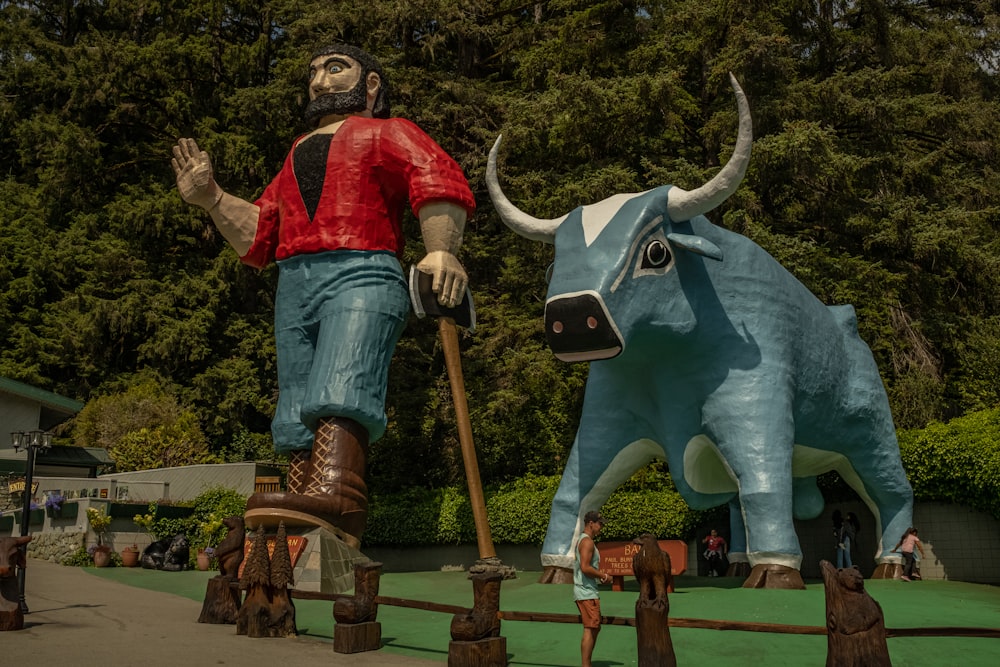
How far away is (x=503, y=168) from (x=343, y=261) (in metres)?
8.34

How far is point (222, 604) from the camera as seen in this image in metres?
6.78

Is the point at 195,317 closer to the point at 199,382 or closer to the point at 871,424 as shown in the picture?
the point at 199,382

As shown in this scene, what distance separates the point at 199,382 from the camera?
18.7 metres

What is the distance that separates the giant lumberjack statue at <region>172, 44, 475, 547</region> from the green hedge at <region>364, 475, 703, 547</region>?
172 inches

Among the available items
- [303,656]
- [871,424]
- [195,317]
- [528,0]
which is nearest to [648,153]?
[528,0]

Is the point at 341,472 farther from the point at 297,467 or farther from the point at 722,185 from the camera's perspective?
the point at 722,185

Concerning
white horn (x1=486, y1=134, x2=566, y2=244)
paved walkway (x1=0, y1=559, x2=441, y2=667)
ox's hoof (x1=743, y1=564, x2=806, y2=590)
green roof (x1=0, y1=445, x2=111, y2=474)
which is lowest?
paved walkway (x1=0, y1=559, x2=441, y2=667)

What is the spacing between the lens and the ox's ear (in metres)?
7.66

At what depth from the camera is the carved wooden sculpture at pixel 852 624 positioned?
3.90 m

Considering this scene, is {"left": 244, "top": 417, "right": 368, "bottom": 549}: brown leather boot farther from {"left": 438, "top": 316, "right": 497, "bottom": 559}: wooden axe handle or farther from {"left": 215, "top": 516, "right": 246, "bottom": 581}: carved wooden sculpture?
{"left": 438, "top": 316, "right": 497, "bottom": 559}: wooden axe handle

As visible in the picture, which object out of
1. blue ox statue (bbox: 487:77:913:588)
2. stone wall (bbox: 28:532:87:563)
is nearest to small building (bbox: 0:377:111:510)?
stone wall (bbox: 28:532:87:563)

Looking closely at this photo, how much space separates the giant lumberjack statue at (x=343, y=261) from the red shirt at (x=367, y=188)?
11mm

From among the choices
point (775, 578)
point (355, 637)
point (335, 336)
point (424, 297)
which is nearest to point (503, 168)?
point (424, 297)

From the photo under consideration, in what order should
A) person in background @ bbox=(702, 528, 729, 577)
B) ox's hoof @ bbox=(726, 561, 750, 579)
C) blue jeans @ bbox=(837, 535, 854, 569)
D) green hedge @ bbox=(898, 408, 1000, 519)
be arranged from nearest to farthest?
ox's hoof @ bbox=(726, 561, 750, 579) < green hedge @ bbox=(898, 408, 1000, 519) < blue jeans @ bbox=(837, 535, 854, 569) < person in background @ bbox=(702, 528, 729, 577)
